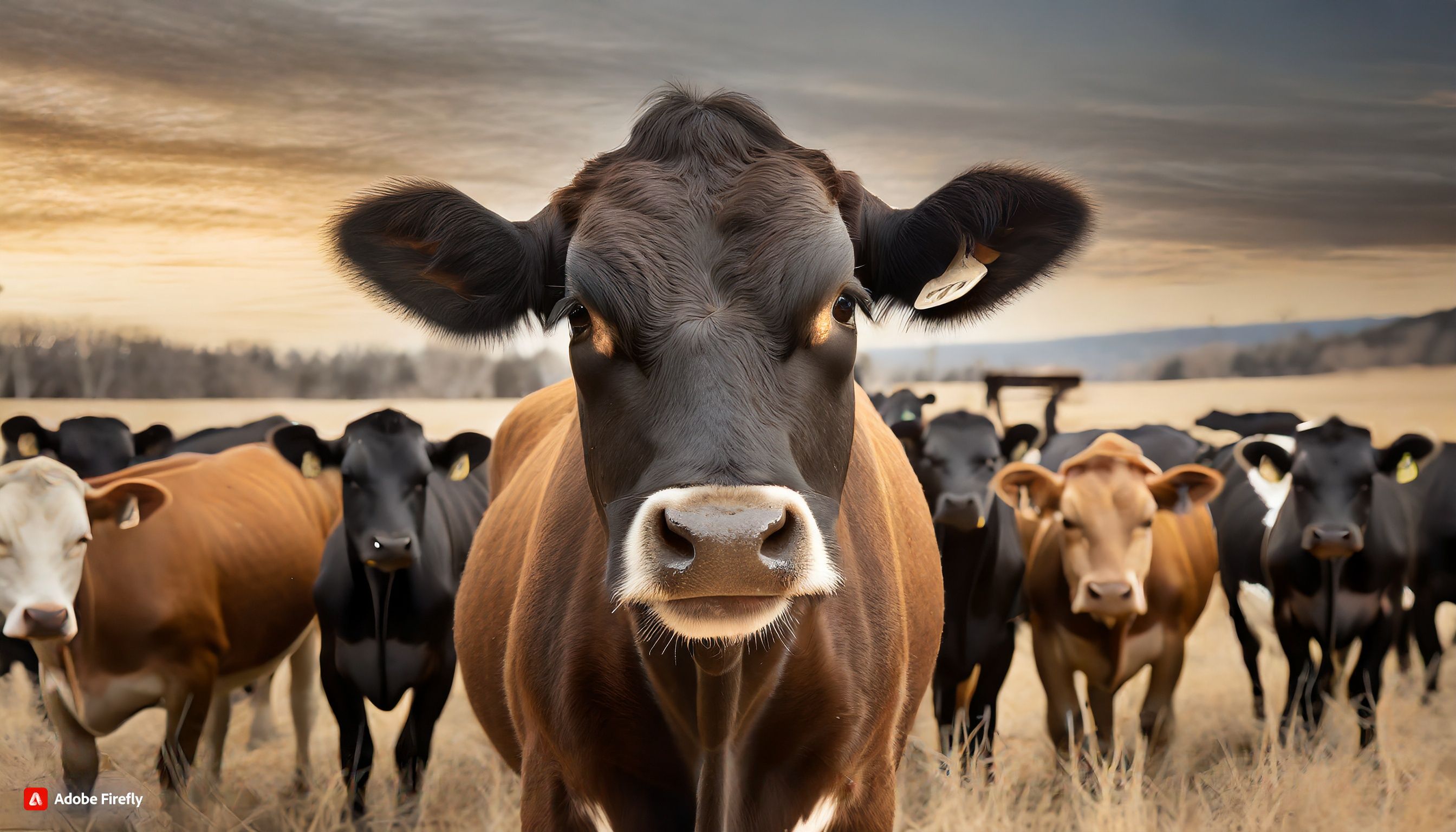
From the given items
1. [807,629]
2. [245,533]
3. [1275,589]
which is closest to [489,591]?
[807,629]

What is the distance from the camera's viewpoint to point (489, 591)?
Result: 377cm

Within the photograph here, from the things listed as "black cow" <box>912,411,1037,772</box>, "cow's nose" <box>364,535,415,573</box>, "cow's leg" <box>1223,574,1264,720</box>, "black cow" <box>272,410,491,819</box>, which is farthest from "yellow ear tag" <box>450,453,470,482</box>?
"cow's leg" <box>1223,574,1264,720</box>

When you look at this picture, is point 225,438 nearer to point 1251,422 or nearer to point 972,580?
point 972,580

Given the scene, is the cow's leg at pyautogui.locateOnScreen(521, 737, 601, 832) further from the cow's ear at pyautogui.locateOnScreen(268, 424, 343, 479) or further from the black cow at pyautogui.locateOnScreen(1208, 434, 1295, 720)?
the black cow at pyautogui.locateOnScreen(1208, 434, 1295, 720)

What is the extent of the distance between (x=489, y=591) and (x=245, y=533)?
337 centimetres

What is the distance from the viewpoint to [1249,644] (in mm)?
7730

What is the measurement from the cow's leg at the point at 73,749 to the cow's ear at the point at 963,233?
4766mm

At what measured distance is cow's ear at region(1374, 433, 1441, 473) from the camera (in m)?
6.25

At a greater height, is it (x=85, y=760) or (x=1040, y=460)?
(x=1040, y=460)

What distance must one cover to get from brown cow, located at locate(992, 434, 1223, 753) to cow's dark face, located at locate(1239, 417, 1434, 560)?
2.39 ft

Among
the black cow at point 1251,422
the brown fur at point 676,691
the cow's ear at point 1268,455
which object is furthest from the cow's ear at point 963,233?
the black cow at point 1251,422

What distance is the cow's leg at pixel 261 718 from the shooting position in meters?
7.93

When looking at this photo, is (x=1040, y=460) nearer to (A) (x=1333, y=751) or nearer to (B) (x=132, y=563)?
(A) (x=1333, y=751)

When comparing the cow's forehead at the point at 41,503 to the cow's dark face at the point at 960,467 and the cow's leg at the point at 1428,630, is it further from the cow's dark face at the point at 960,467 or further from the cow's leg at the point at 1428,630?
the cow's leg at the point at 1428,630
